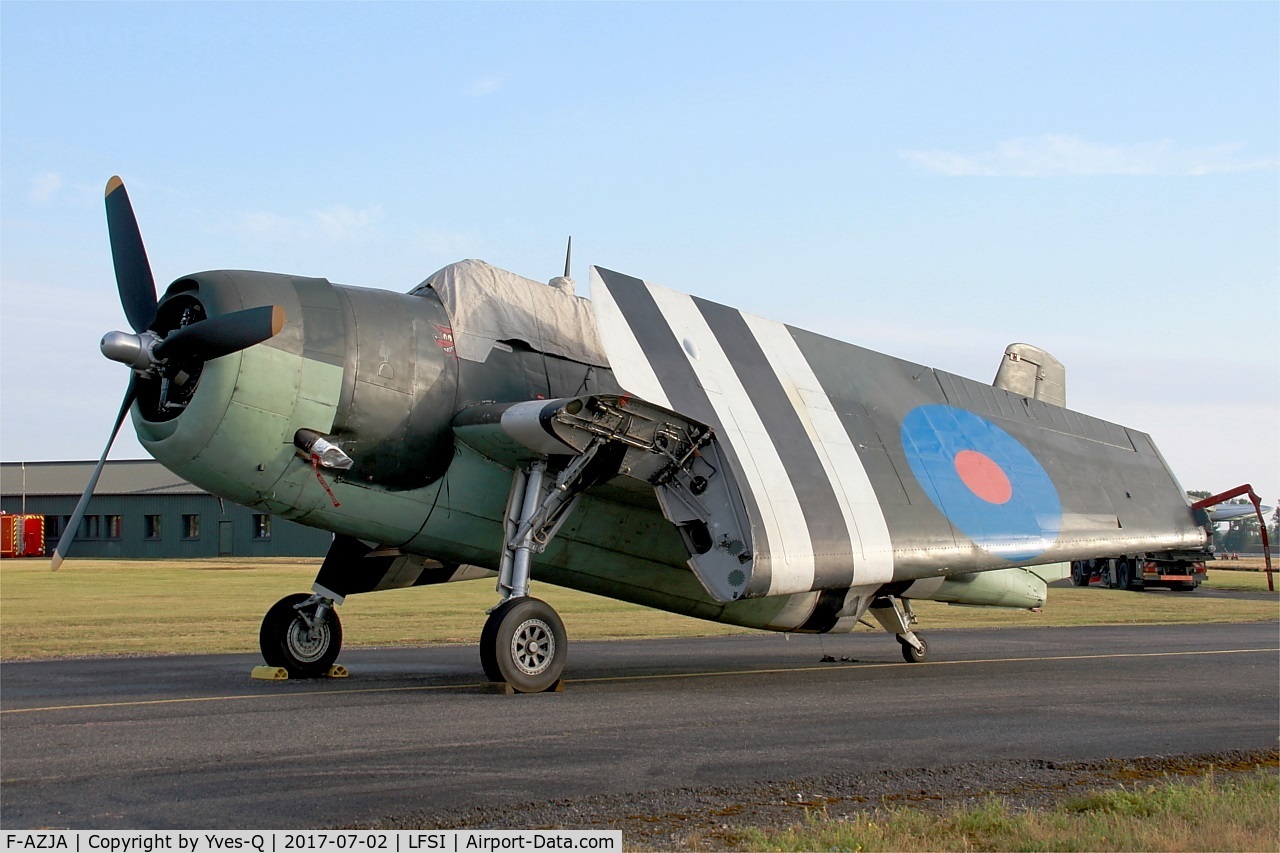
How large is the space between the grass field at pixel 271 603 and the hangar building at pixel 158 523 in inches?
986

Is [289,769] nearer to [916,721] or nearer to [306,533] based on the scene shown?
[916,721]

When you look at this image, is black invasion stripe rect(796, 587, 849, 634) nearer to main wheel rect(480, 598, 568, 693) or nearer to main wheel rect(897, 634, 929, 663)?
main wheel rect(897, 634, 929, 663)

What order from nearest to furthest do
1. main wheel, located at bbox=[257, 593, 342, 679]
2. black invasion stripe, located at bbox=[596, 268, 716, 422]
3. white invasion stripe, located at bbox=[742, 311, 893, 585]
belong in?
black invasion stripe, located at bbox=[596, 268, 716, 422], white invasion stripe, located at bbox=[742, 311, 893, 585], main wheel, located at bbox=[257, 593, 342, 679]

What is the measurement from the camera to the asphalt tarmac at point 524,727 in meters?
6.61

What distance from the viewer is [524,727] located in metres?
9.17

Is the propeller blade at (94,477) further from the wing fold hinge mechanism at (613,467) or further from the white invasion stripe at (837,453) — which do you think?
the white invasion stripe at (837,453)

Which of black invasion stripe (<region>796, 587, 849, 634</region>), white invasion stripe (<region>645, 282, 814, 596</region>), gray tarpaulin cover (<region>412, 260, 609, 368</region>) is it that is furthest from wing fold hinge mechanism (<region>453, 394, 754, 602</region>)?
black invasion stripe (<region>796, 587, 849, 634</region>)

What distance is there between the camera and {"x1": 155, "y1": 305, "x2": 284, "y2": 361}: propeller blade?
10633 mm

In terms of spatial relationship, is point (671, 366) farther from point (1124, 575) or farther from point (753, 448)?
point (1124, 575)

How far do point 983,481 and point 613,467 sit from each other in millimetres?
5793

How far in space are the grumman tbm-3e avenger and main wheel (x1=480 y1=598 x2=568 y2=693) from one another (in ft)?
0.08

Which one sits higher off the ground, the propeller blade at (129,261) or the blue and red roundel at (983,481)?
the propeller blade at (129,261)

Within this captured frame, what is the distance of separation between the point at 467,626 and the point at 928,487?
12.4 metres

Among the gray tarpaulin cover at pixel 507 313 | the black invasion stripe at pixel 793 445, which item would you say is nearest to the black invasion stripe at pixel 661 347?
the black invasion stripe at pixel 793 445
